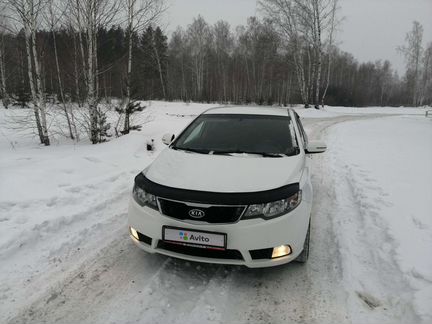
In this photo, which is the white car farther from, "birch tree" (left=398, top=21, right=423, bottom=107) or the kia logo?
"birch tree" (left=398, top=21, right=423, bottom=107)

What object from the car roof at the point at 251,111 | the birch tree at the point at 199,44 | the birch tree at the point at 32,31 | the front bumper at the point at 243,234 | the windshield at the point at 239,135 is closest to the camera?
the front bumper at the point at 243,234

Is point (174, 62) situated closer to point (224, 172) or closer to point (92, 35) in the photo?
point (92, 35)

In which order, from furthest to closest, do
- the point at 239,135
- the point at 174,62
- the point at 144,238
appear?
the point at 174,62 < the point at 239,135 < the point at 144,238

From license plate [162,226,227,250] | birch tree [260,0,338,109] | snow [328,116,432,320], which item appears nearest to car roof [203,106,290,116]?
snow [328,116,432,320]

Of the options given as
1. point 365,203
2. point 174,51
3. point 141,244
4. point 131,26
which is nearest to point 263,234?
point 141,244

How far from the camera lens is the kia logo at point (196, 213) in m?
2.70

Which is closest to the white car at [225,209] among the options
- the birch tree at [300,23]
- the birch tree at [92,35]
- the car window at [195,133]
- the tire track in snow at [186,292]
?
the tire track in snow at [186,292]

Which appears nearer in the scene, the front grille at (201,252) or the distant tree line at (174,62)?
the front grille at (201,252)

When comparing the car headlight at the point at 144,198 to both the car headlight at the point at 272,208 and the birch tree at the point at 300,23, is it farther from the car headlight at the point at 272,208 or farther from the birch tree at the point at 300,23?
the birch tree at the point at 300,23

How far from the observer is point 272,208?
8.96 ft

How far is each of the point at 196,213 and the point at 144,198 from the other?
0.62 metres

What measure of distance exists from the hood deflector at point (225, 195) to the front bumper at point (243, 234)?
0.17 metres

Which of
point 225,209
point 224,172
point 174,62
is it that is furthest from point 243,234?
point 174,62

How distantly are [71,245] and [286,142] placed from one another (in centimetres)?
289
